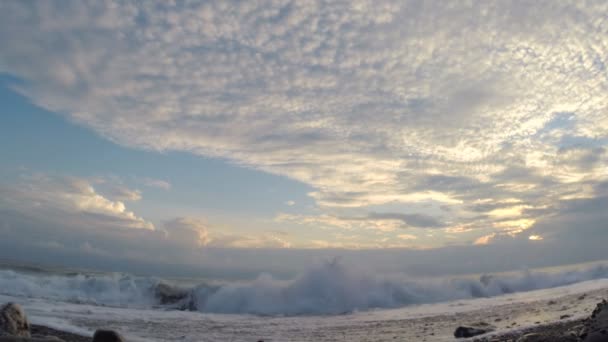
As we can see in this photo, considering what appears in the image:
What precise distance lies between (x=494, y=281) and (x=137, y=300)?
98.3 feet

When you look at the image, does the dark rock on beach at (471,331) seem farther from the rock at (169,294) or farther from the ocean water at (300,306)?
the rock at (169,294)

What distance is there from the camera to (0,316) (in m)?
9.94

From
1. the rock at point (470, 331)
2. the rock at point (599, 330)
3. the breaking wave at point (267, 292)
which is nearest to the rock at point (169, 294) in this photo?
the breaking wave at point (267, 292)

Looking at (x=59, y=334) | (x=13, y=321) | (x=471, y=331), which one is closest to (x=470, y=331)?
(x=471, y=331)

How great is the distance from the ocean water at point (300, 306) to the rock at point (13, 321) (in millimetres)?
3850

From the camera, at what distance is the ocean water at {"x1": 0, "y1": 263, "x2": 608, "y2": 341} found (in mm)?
15820

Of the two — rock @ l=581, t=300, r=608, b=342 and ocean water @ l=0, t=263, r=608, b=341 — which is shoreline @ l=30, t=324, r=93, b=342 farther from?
rock @ l=581, t=300, r=608, b=342

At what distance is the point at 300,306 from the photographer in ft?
88.5

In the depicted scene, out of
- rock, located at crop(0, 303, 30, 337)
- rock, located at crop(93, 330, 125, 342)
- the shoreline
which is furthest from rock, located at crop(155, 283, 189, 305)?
rock, located at crop(93, 330, 125, 342)

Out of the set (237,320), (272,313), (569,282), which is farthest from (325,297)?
(569,282)

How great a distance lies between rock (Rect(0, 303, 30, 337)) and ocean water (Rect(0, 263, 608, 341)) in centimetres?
385

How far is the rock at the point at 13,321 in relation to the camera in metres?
9.77

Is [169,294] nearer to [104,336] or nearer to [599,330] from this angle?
[104,336]

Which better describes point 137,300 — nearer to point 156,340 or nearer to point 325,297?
point 325,297
